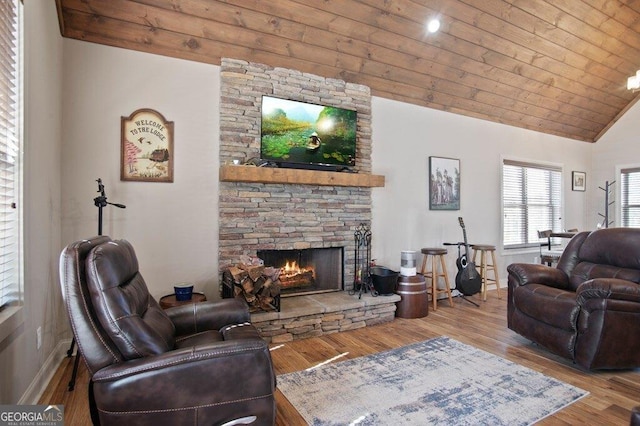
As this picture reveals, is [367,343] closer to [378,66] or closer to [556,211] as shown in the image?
[378,66]

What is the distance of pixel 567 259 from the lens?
3.67 metres

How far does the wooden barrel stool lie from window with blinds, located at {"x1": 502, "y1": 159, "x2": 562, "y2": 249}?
252 cm

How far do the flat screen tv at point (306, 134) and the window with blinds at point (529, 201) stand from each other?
319 cm

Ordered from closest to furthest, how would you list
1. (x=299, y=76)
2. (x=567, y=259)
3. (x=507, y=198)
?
(x=567, y=259) → (x=299, y=76) → (x=507, y=198)

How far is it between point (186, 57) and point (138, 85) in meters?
0.53

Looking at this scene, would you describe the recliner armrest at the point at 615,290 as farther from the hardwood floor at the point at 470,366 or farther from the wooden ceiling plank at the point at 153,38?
the wooden ceiling plank at the point at 153,38

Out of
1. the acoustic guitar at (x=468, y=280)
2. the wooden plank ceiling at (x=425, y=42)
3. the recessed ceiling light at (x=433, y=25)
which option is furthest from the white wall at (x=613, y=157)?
the recessed ceiling light at (x=433, y=25)

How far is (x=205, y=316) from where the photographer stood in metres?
2.39

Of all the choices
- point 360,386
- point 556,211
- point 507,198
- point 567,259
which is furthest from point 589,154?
Answer: point 360,386

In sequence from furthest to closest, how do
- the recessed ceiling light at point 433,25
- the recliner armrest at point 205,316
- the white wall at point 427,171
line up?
A: the white wall at point 427,171
the recessed ceiling light at point 433,25
the recliner armrest at point 205,316

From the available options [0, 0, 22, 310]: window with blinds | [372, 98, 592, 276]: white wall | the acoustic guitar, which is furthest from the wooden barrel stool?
[0, 0, 22, 310]: window with blinds

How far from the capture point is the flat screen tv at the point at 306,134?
12.4 feet

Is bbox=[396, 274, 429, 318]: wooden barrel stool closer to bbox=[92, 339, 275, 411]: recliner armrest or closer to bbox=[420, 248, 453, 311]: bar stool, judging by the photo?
bbox=[420, 248, 453, 311]: bar stool

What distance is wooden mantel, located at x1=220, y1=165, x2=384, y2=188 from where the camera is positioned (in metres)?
3.47
